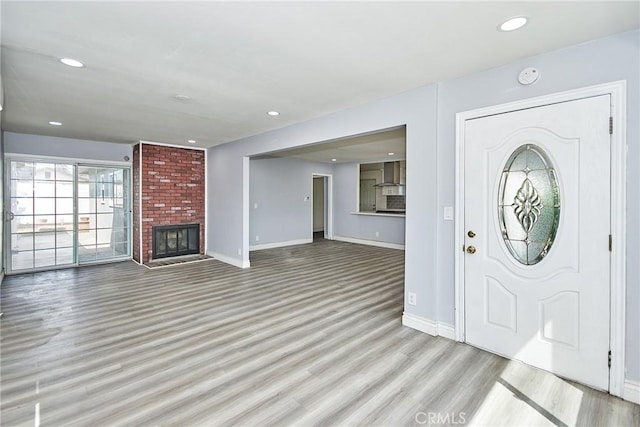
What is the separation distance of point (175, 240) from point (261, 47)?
5.48 meters

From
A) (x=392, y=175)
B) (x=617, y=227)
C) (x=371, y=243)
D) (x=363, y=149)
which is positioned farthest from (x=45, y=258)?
(x=392, y=175)

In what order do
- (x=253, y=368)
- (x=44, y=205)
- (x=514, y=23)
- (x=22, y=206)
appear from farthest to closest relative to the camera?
(x=44, y=205)
(x=22, y=206)
(x=253, y=368)
(x=514, y=23)

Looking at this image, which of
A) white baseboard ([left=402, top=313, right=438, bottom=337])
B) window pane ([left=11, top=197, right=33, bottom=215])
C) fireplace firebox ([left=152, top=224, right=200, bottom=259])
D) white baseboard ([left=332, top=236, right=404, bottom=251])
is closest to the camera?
white baseboard ([left=402, top=313, right=438, bottom=337])

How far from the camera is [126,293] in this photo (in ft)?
14.3

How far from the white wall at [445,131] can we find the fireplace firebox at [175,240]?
352 cm

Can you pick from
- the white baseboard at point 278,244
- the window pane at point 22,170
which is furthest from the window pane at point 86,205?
the white baseboard at point 278,244

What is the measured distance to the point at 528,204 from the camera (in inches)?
99.8

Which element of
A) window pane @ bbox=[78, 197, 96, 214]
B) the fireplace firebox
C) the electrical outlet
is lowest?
the electrical outlet

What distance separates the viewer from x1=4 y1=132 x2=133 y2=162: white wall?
5.39 meters

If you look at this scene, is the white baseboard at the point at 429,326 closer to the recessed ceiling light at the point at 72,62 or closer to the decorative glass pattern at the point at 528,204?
the decorative glass pattern at the point at 528,204

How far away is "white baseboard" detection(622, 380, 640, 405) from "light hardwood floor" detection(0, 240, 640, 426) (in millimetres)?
53

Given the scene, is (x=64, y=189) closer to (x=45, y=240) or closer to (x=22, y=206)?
(x=22, y=206)

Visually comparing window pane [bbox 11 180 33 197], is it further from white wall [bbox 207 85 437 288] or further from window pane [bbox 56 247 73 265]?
white wall [bbox 207 85 437 288]

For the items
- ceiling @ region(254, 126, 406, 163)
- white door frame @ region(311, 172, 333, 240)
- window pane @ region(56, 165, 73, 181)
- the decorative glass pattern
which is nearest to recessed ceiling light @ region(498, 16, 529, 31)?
the decorative glass pattern
